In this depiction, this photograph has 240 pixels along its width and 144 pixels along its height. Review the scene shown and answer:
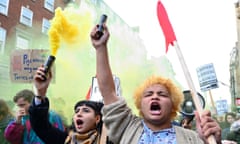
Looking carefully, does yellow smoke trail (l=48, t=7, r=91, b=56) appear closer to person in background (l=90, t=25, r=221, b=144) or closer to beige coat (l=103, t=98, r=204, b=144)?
person in background (l=90, t=25, r=221, b=144)

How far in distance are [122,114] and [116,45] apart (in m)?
11.7

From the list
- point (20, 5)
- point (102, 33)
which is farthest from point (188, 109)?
point (20, 5)

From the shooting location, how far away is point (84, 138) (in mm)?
2693

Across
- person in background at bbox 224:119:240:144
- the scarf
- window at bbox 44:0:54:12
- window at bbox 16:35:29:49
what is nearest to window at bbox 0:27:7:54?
window at bbox 16:35:29:49

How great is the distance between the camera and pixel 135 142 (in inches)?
80.1

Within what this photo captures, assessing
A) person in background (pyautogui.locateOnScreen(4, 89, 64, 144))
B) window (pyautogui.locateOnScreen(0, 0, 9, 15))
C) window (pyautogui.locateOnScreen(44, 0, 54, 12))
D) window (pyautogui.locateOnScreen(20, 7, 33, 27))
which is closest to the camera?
person in background (pyautogui.locateOnScreen(4, 89, 64, 144))

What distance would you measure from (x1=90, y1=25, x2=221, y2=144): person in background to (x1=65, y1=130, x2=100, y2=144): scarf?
529 millimetres

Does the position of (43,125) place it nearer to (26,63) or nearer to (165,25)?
(165,25)

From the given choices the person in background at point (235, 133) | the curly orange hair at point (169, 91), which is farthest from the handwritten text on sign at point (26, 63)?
the curly orange hair at point (169, 91)

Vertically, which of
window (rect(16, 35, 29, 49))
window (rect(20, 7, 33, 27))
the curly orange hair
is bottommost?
the curly orange hair

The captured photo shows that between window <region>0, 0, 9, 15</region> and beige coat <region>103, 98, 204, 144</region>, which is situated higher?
window <region>0, 0, 9, 15</region>

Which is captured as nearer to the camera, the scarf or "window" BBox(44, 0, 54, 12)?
the scarf

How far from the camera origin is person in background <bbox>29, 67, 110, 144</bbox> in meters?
2.57

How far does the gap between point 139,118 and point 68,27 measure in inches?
51.6
